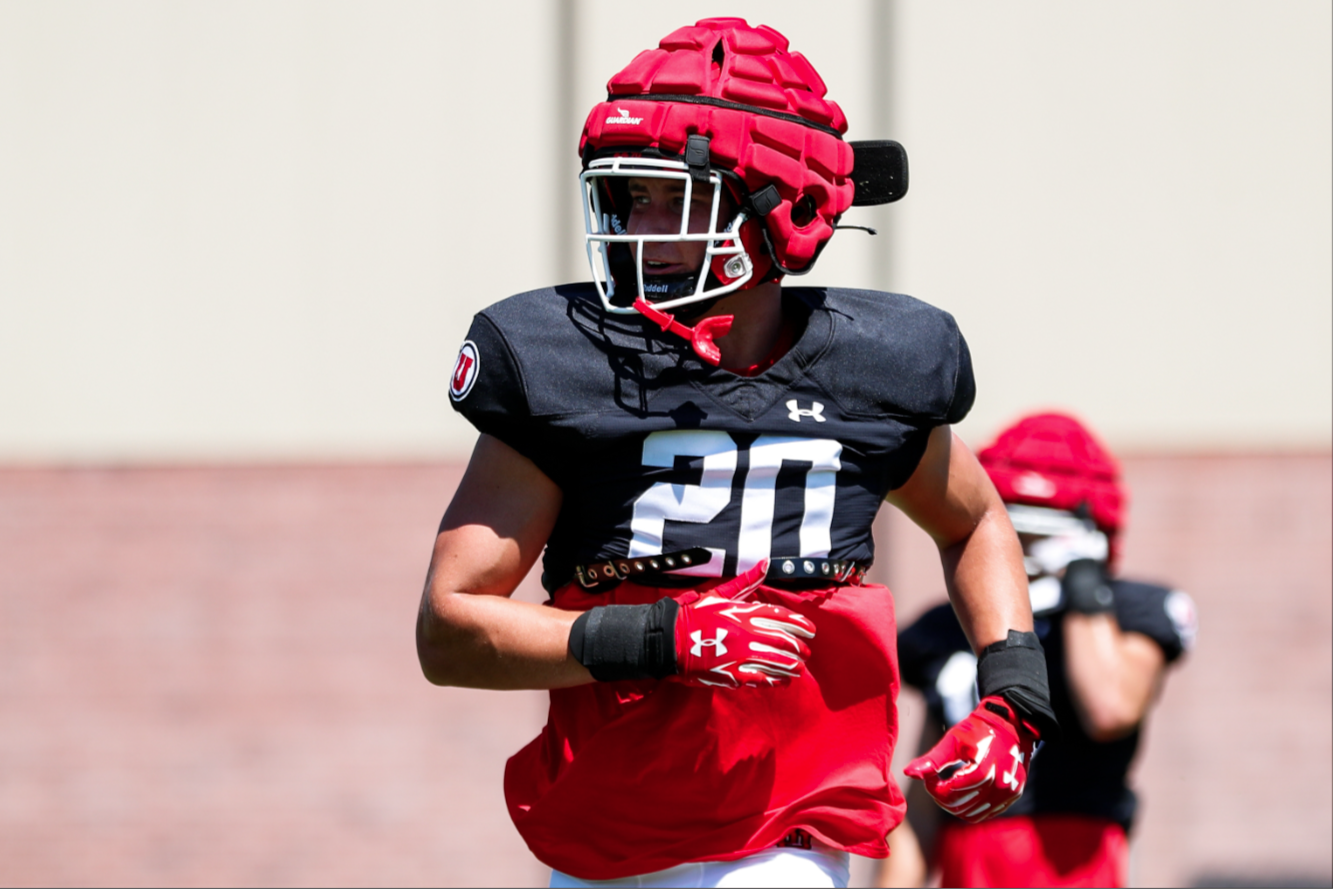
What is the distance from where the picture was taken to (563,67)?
665 centimetres

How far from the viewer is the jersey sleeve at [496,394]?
7.08ft

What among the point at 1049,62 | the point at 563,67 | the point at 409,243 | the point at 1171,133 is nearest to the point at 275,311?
the point at 409,243

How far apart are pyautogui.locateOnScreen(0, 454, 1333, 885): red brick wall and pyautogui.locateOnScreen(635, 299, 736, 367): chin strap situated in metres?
4.49

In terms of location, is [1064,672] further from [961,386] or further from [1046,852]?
[961,386]

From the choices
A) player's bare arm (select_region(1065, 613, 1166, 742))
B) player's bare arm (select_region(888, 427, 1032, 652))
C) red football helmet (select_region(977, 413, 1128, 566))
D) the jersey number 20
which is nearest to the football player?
the jersey number 20

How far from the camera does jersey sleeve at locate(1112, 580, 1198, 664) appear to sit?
3818 millimetres

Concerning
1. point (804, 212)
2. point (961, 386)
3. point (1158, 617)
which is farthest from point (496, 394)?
point (1158, 617)

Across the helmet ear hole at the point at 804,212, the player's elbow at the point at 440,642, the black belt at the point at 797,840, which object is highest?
the helmet ear hole at the point at 804,212

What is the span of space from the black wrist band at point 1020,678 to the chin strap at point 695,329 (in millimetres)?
671

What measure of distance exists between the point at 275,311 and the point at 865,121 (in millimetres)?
2765

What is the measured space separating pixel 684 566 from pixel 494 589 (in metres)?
0.28

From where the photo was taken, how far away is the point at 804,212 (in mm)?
2393

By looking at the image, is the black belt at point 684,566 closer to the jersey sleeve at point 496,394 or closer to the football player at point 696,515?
the football player at point 696,515

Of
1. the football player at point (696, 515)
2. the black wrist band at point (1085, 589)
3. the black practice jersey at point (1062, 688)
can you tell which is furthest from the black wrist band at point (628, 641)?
the black wrist band at point (1085, 589)
